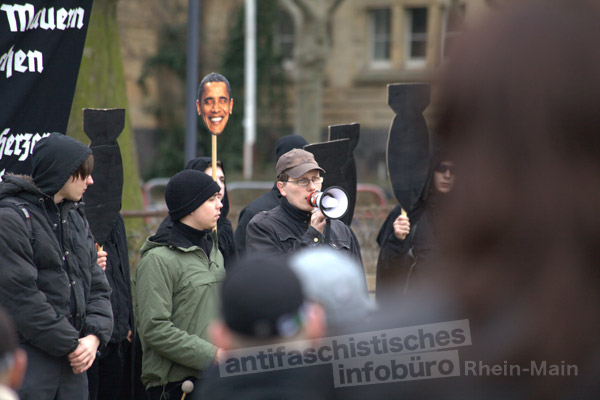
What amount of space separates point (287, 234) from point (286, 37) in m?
20.0

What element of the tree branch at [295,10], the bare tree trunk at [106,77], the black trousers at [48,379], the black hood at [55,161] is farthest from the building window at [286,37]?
the black trousers at [48,379]

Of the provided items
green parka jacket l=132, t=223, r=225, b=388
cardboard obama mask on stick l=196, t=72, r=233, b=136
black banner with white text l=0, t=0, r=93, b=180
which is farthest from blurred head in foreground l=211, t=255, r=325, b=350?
cardboard obama mask on stick l=196, t=72, r=233, b=136

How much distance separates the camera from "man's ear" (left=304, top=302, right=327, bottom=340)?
133 centimetres

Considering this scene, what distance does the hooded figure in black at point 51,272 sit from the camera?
3.69 metres

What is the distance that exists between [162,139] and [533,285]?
2322cm

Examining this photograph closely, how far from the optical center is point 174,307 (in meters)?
4.46

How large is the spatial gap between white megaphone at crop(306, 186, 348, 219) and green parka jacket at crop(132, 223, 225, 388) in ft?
2.16

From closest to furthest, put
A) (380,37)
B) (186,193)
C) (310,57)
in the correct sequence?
(186,193) < (310,57) < (380,37)

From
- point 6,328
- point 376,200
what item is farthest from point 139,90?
point 6,328

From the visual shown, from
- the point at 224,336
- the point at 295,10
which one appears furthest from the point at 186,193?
the point at 295,10

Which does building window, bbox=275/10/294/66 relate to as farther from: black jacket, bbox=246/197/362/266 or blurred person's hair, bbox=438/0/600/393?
blurred person's hair, bbox=438/0/600/393

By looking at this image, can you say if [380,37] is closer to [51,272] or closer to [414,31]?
[414,31]

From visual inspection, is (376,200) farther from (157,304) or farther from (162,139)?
(162,139)

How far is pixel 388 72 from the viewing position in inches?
895
